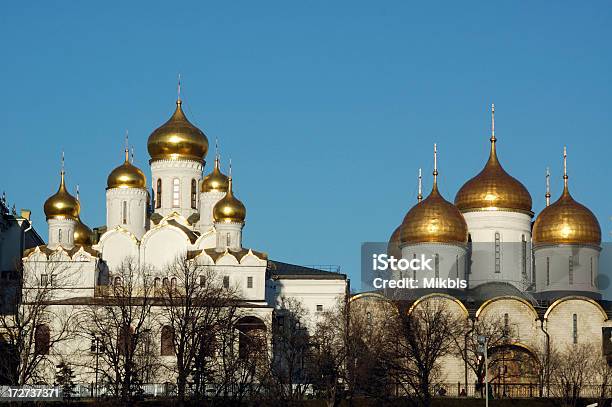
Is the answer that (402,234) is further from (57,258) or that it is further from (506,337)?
(57,258)

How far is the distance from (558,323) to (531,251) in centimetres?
626

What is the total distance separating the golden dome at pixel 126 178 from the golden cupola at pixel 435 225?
1170 cm

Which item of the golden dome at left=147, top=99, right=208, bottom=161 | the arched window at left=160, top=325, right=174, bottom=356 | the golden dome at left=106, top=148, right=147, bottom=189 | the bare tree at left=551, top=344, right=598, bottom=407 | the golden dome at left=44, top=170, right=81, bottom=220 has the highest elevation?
the golden dome at left=147, top=99, right=208, bottom=161

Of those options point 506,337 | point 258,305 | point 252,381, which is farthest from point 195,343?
point 506,337

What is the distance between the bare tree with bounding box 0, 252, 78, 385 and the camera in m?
52.8

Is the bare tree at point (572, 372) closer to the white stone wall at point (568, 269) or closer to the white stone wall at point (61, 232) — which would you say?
the white stone wall at point (568, 269)

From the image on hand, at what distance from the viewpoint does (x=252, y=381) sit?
53188 mm

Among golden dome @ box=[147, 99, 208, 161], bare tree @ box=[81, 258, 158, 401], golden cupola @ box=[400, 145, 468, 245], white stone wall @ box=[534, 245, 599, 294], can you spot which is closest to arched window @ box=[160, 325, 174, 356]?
bare tree @ box=[81, 258, 158, 401]

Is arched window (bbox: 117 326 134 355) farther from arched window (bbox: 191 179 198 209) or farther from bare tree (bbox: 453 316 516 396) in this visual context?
arched window (bbox: 191 179 198 209)

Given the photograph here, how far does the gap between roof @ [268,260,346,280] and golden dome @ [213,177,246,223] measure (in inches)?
156

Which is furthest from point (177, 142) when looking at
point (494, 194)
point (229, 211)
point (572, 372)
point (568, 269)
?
point (572, 372)

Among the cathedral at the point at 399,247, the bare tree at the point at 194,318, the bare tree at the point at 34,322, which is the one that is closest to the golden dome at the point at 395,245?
the cathedral at the point at 399,247

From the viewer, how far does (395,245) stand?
7031 cm

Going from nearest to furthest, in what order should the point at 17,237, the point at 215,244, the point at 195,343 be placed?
the point at 195,343, the point at 215,244, the point at 17,237
